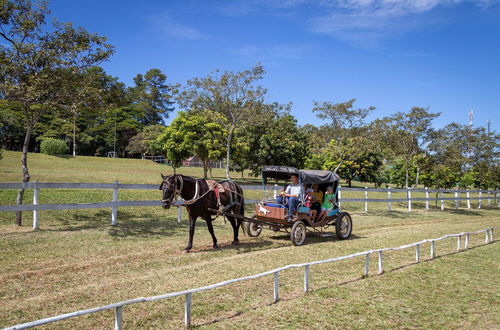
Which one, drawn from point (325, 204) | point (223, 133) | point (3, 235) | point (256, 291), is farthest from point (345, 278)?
point (223, 133)

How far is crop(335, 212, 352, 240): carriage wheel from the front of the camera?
1265 centimetres

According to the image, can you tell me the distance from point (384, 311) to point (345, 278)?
1792 millimetres

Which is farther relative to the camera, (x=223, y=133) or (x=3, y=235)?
Answer: (x=223, y=133)

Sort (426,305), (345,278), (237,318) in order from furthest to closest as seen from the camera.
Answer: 1. (345,278)
2. (426,305)
3. (237,318)

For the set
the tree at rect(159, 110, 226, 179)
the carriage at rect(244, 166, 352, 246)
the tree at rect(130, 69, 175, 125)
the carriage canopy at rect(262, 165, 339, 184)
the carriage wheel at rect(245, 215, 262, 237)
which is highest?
the tree at rect(130, 69, 175, 125)

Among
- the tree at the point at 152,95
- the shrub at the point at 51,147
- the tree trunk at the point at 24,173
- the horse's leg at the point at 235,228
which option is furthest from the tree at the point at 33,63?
the tree at the point at 152,95

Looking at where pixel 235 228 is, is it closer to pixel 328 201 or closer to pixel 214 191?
pixel 214 191

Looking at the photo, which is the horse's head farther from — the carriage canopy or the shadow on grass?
the shadow on grass

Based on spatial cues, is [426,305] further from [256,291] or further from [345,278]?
[256,291]

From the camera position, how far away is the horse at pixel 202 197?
9.66 metres

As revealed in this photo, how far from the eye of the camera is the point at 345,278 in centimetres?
802

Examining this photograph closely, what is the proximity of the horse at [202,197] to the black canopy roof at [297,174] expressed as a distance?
52.7 inches

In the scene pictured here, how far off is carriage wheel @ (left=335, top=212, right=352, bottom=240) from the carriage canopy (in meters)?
1.29

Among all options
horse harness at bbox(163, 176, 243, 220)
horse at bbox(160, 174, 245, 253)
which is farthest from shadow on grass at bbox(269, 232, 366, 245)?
horse harness at bbox(163, 176, 243, 220)
